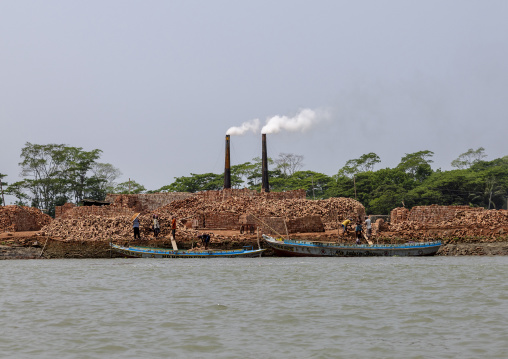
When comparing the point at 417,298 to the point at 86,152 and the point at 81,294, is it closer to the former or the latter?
the point at 81,294

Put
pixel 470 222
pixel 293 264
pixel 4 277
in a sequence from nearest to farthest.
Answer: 1. pixel 4 277
2. pixel 293 264
3. pixel 470 222

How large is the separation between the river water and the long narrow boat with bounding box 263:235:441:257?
11.5 m

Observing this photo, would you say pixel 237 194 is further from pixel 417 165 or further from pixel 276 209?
pixel 417 165

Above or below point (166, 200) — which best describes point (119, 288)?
below

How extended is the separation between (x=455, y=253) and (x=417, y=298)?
23174 millimetres

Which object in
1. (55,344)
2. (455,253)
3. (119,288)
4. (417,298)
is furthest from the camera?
(455,253)

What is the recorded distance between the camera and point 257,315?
49.9 ft

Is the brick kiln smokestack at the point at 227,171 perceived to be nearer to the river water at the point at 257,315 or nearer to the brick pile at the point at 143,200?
the brick pile at the point at 143,200

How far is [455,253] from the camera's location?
39.6 meters

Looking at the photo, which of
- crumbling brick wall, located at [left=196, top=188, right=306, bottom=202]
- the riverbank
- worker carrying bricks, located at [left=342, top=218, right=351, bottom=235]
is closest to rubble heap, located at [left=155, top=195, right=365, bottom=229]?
crumbling brick wall, located at [left=196, top=188, right=306, bottom=202]

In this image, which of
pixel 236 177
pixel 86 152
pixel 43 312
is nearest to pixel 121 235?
pixel 43 312

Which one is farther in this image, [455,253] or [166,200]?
[166,200]

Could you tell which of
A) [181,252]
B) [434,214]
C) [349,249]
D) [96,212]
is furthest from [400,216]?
[96,212]

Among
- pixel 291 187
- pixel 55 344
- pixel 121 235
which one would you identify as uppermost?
pixel 291 187
